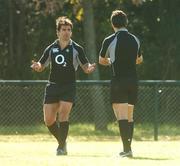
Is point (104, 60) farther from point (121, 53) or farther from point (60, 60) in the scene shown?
point (60, 60)

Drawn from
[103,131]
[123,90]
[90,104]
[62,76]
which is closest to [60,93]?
[62,76]

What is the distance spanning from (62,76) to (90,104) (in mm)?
8357

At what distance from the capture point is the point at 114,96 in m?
10.8

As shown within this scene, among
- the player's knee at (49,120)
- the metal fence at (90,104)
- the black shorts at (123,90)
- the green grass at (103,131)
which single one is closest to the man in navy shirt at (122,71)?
the black shorts at (123,90)

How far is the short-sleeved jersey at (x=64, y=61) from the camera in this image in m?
11.5

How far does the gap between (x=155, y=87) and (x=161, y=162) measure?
27.7 feet

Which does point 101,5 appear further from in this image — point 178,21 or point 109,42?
point 109,42

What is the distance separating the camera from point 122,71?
10797 millimetres

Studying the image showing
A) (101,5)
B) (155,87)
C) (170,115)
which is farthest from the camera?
(101,5)

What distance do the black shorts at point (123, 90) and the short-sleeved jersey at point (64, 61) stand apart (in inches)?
36.8

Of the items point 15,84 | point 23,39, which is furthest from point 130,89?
point 23,39

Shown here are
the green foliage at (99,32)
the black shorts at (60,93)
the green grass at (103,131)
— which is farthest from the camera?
the green foliage at (99,32)

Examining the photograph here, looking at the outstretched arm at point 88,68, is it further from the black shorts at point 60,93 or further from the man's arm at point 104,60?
the man's arm at point 104,60

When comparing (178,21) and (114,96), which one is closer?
(114,96)
